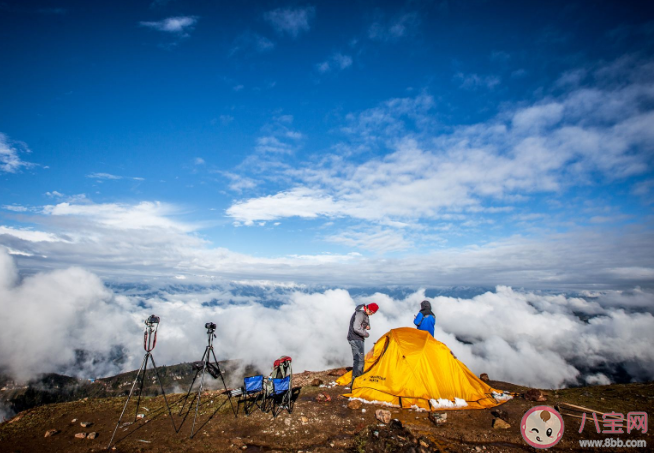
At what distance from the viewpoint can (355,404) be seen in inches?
369

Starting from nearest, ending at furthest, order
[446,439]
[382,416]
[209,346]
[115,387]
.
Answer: [446,439] < [382,416] < [209,346] < [115,387]

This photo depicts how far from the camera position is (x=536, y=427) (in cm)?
746

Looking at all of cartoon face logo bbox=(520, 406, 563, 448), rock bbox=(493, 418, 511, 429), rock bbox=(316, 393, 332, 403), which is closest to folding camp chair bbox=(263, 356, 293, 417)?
rock bbox=(316, 393, 332, 403)

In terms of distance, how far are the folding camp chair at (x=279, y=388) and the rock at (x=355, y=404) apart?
6.90ft

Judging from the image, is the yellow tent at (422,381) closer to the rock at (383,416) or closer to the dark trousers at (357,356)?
the dark trousers at (357,356)

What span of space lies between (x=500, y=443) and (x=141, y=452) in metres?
9.54

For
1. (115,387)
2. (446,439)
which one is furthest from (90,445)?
(115,387)

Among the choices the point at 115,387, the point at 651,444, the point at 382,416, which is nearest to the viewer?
the point at 651,444

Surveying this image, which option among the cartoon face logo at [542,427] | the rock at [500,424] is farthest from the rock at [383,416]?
the cartoon face logo at [542,427]

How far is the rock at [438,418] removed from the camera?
8020 millimetres

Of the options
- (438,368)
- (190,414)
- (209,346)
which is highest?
(209,346)

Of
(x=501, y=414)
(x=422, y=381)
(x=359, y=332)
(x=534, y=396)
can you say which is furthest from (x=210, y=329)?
(x=534, y=396)

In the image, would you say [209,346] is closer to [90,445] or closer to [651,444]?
[90,445]

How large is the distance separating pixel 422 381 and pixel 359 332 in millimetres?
2796
